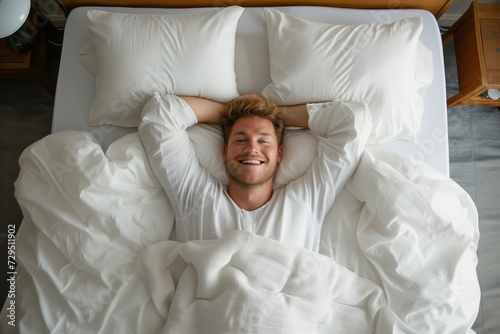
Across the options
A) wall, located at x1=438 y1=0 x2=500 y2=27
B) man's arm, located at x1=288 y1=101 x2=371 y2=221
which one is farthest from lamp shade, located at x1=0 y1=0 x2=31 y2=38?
wall, located at x1=438 y1=0 x2=500 y2=27

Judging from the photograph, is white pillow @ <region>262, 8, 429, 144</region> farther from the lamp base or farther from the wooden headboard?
the lamp base

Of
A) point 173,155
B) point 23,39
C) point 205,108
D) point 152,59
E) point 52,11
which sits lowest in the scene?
point 173,155

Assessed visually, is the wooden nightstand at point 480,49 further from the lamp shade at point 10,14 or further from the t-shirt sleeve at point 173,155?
the lamp shade at point 10,14

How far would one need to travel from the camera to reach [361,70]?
4.99 ft

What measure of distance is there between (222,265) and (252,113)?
656mm

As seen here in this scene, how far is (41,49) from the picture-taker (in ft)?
6.34

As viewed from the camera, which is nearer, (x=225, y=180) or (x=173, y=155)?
(x=173, y=155)

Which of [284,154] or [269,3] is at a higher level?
[269,3]

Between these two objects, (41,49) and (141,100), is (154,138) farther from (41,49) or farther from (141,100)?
(41,49)

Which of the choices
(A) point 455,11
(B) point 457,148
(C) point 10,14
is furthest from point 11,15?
(A) point 455,11

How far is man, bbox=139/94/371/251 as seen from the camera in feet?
4.56

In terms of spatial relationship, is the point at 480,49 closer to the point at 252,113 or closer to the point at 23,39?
the point at 252,113

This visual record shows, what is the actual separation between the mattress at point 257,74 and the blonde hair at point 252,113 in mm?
181

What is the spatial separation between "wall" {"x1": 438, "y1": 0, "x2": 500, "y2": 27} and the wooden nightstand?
32cm
